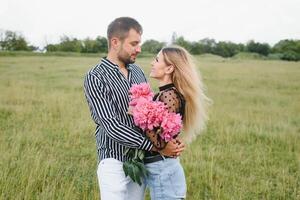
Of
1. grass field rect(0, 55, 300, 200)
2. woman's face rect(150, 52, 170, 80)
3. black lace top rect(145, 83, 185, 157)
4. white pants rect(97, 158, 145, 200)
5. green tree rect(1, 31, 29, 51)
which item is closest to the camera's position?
black lace top rect(145, 83, 185, 157)

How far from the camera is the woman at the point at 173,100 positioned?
348cm

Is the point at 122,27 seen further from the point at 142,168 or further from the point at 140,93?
the point at 142,168

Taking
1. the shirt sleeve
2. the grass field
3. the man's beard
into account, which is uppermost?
the man's beard

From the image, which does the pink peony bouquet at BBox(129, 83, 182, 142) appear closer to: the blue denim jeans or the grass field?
the blue denim jeans

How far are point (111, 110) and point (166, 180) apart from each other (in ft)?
2.26

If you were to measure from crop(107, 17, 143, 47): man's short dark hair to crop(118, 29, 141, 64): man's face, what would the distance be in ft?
0.11

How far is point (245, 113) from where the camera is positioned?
12258mm

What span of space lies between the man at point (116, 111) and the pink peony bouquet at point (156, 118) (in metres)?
0.10

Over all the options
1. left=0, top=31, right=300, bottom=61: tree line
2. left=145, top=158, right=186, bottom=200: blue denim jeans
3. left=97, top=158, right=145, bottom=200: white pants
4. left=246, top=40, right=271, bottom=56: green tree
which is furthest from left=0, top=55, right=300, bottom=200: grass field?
left=246, top=40, right=271, bottom=56: green tree

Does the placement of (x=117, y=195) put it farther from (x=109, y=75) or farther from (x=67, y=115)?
(x=67, y=115)

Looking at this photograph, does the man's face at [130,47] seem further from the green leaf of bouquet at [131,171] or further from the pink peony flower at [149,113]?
the green leaf of bouquet at [131,171]

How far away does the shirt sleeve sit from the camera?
3311 millimetres

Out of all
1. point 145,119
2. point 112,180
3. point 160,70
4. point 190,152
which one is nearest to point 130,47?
point 160,70

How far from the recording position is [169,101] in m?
3.42
